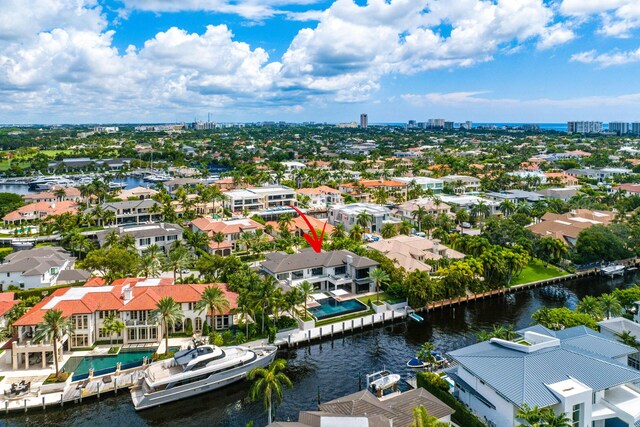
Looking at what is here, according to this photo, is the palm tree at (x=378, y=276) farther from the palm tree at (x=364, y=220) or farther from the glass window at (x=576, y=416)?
the palm tree at (x=364, y=220)

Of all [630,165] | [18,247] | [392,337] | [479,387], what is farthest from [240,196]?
[630,165]

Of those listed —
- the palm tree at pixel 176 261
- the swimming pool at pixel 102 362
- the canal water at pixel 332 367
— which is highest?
the palm tree at pixel 176 261

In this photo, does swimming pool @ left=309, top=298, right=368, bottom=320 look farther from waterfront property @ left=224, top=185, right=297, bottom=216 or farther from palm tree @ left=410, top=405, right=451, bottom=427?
waterfront property @ left=224, top=185, right=297, bottom=216

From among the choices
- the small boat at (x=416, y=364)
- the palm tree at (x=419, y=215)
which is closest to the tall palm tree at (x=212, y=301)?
the small boat at (x=416, y=364)

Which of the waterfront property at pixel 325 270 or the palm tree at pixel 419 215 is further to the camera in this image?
the palm tree at pixel 419 215

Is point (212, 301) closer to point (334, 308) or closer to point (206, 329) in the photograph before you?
point (206, 329)

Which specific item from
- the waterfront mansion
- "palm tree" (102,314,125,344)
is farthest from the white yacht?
"palm tree" (102,314,125,344)
